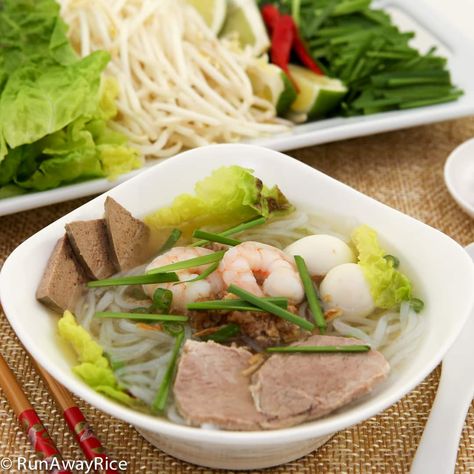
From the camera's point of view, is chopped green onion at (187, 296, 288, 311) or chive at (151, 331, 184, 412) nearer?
chive at (151, 331, 184, 412)

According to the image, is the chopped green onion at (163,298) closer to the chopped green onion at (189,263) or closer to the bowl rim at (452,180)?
the chopped green onion at (189,263)

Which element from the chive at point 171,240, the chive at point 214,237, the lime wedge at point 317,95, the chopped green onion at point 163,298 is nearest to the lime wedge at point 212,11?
the lime wedge at point 317,95

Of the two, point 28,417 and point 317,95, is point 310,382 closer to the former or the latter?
point 28,417

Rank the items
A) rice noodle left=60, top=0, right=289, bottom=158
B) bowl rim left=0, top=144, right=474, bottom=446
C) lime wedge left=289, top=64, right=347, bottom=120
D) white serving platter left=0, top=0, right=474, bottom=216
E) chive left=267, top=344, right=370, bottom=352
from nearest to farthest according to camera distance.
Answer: bowl rim left=0, top=144, right=474, bottom=446 < chive left=267, top=344, right=370, bottom=352 < white serving platter left=0, top=0, right=474, bottom=216 < rice noodle left=60, top=0, right=289, bottom=158 < lime wedge left=289, top=64, right=347, bottom=120

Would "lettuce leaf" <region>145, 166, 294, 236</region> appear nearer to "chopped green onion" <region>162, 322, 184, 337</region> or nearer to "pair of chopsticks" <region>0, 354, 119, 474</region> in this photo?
"chopped green onion" <region>162, 322, 184, 337</region>

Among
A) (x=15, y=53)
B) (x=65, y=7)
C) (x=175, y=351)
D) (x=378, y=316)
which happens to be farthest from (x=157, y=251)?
(x=65, y=7)

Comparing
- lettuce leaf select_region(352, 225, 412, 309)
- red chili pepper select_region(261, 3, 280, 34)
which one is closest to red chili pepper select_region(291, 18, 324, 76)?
red chili pepper select_region(261, 3, 280, 34)
